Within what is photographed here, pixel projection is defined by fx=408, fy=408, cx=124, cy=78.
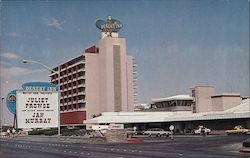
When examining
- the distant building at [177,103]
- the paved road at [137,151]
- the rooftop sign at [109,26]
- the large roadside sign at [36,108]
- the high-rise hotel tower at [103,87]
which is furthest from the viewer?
the rooftop sign at [109,26]

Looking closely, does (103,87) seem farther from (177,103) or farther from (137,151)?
(137,151)

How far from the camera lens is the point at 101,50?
11475 cm

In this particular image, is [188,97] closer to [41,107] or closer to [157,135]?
[157,135]

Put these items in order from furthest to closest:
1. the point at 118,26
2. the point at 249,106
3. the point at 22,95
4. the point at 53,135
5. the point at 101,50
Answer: the point at 118,26, the point at 101,50, the point at 249,106, the point at 53,135, the point at 22,95

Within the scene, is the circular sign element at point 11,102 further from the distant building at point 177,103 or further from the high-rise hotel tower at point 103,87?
the distant building at point 177,103

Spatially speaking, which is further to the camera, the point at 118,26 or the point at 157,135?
the point at 118,26

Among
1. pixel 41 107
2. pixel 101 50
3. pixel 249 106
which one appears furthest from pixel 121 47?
pixel 41 107

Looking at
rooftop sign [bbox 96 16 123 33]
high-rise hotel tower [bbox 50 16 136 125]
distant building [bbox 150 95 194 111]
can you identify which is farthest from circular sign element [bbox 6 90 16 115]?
rooftop sign [bbox 96 16 123 33]

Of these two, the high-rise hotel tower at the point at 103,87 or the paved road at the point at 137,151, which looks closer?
the paved road at the point at 137,151

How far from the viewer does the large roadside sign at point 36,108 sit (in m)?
19.0

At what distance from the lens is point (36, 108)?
764 inches

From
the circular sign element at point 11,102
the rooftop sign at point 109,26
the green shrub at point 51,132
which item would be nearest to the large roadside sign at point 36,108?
the circular sign element at point 11,102

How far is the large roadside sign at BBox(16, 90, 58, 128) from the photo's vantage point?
62.2 feet

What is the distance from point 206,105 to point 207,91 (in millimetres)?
3748
